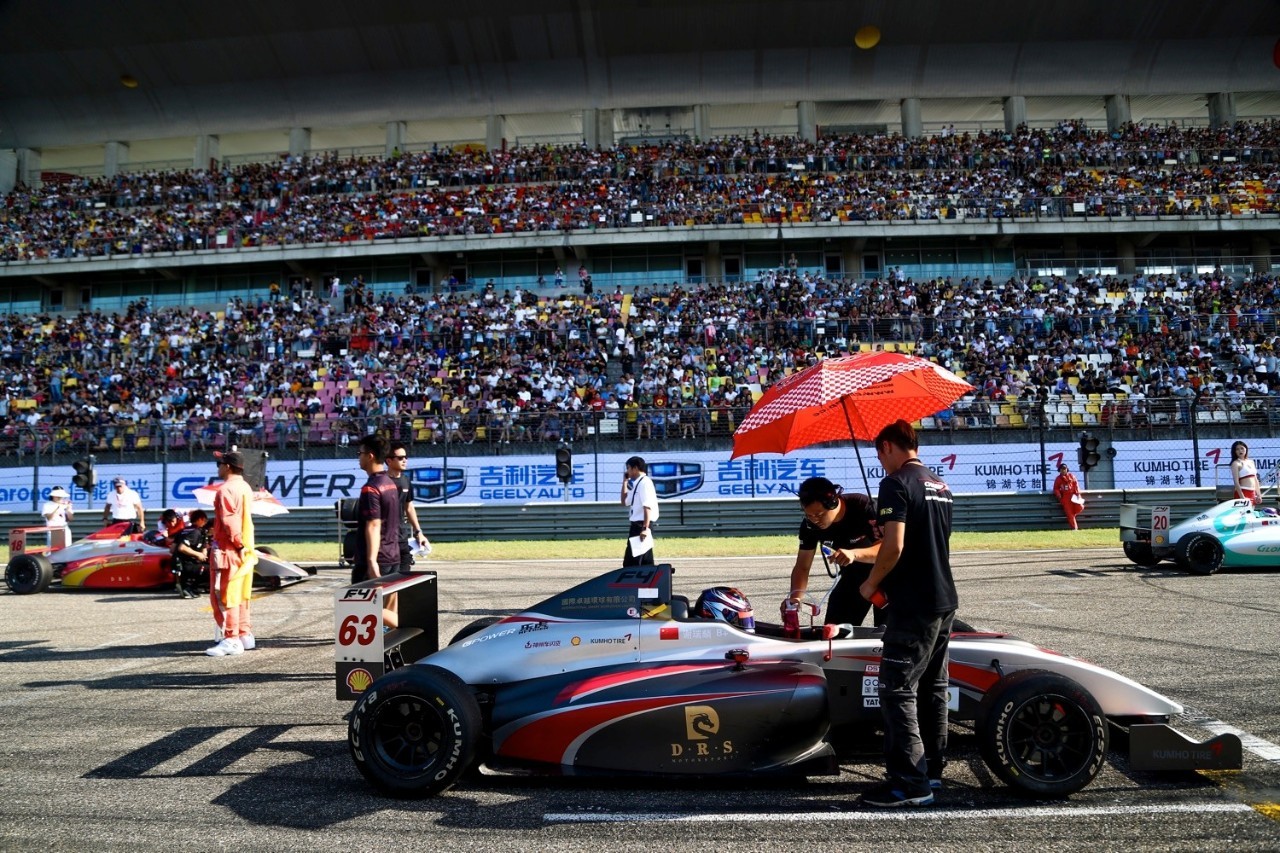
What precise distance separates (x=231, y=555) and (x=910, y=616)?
243 inches

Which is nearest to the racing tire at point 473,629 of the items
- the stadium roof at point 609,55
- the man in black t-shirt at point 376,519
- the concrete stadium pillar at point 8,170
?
the man in black t-shirt at point 376,519

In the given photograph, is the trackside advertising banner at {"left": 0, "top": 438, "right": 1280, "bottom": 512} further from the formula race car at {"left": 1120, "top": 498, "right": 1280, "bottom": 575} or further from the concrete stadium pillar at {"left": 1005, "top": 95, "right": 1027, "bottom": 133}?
the concrete stadium pillar at {"left": 1005, "top": 95, "right": 1027, "bottom": 133}

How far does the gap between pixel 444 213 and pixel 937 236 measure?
1984cm

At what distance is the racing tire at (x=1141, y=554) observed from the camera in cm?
1290

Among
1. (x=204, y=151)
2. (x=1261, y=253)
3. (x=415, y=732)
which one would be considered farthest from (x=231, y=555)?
(x=204, y=151)

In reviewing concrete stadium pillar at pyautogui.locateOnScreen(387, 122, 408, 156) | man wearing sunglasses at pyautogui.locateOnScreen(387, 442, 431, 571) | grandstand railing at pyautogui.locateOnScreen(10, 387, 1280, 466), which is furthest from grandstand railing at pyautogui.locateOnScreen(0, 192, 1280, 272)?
man wearing sunglasses at pyautogui.locateOnScreen(387, 442, 431, 571)

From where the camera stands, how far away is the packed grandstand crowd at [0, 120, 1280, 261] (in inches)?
1404

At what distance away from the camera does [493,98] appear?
40844mm

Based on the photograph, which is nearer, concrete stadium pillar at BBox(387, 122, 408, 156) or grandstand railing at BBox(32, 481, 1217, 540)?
grandstand railing at BBox(32, 481, 1217, 540)

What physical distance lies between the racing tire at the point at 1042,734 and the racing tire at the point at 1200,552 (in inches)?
359

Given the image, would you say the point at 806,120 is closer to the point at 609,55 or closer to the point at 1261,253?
the point at 609,55

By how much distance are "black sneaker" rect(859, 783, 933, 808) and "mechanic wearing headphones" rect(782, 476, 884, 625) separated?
1.60 meters

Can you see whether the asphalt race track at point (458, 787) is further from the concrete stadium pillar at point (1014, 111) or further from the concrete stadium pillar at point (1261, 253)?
the concrete stadium pillar at point (1014, 111)

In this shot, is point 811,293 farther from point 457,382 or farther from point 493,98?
point 493,98
